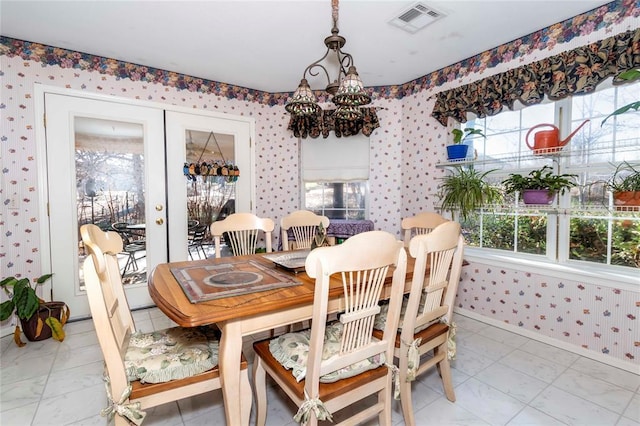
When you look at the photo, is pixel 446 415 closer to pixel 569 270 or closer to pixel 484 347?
pixel 484 347

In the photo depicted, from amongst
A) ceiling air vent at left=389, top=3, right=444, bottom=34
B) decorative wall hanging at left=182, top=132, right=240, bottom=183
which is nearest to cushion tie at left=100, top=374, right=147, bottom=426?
decorative wall hanging at left=182, top=132, right=240, bottom=183

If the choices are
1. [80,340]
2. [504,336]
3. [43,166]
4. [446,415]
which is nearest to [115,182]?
[43,166]

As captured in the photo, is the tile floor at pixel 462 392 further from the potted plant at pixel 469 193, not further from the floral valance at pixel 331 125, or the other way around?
the floral valance at pixel 331 125

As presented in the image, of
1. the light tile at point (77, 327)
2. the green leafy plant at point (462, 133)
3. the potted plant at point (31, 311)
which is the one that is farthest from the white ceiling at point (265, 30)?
the light tile at point (77, 327)

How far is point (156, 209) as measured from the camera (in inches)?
126

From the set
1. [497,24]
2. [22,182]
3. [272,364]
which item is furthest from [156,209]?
[497,24]

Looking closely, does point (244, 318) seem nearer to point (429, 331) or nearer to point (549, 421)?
point (429, 331)

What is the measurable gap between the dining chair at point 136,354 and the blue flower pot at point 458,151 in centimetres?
259

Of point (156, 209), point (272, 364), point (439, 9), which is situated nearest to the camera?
point (272, 364)

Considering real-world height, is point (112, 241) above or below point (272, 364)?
above

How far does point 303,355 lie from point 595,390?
1839 millimetres

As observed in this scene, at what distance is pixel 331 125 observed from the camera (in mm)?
3609

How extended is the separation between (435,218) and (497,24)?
154 centimetres

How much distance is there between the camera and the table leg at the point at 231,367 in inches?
47.1
